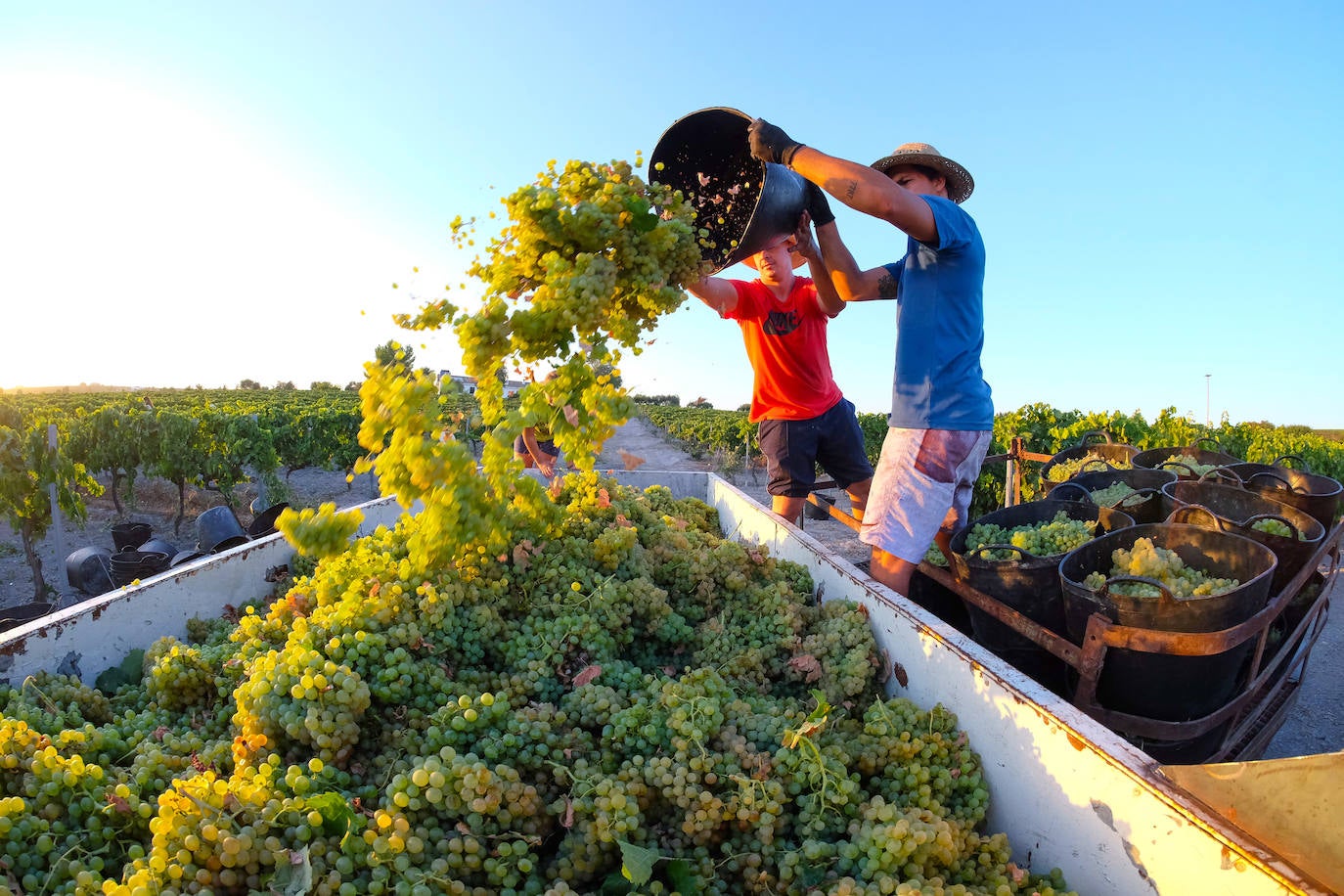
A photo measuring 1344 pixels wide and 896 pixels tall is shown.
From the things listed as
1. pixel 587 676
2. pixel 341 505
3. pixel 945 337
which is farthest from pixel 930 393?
pixel 341 505

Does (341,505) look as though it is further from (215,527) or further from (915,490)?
(915,490)

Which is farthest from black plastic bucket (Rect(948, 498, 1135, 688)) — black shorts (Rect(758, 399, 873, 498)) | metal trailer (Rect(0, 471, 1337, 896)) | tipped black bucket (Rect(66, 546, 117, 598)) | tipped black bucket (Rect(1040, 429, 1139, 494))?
tipped black bucket (Rect(66, 546, 117, 598))

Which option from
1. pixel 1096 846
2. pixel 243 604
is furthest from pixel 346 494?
pixel 1096 846

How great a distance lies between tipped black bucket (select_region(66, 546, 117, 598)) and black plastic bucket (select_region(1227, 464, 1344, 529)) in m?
8.83

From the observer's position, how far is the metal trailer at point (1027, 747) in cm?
128

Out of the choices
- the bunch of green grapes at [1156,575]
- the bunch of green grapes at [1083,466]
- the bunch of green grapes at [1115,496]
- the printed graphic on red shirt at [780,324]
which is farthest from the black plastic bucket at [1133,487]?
the printed graphic on red shirt at [780,324]

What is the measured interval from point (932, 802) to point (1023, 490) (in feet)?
23.5

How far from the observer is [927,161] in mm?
3441

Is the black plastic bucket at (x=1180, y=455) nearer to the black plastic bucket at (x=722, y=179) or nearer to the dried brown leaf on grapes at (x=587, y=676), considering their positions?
the black plastic bucket at (x=722, y=179)

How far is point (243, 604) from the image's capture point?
3.12m

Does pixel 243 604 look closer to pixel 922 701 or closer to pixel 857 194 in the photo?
pixel 922 701

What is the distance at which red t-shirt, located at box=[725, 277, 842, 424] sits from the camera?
14.5 feet

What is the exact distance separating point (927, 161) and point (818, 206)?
63cm

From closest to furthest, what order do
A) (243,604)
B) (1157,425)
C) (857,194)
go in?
1. (857,194)
2. (243,604)
3. (1157,425)
